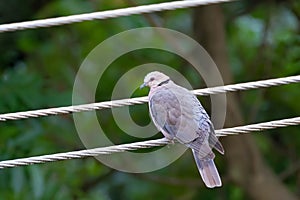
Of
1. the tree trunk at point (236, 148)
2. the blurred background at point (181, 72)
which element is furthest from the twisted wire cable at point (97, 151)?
the tree trunk at point (236, 148)

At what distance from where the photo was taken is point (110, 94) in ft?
20.2

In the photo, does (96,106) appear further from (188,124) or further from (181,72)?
(181,72)

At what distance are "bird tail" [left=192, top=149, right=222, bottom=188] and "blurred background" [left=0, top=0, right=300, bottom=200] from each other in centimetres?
174

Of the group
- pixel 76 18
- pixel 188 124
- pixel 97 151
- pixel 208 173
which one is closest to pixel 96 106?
pixel 97 151

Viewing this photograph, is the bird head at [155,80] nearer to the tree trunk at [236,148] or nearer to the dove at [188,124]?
the dove at [188,124]

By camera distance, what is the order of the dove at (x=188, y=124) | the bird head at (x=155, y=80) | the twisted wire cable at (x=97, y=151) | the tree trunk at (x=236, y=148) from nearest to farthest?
the twisted wire cable at (x=97, y=151)
the dove at (x=188, y=124)
the bird head at (x=155, y=80)
the tree trunk at (x=236, y=148)

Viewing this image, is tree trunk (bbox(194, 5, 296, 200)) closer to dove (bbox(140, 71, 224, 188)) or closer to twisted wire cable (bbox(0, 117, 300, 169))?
dove (bbox(140, 71, 224, 188))

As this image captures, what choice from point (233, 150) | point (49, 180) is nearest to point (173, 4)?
point (49, 180)

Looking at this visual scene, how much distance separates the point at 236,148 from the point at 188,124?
8.18ft

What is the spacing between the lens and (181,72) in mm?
6301

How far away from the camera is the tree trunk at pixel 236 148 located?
6.20 metres

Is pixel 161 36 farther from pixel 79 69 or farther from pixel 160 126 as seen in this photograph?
pixel 160 126

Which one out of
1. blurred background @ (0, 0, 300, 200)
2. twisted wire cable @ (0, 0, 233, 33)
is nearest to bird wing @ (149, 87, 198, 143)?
twisted wire cable @ (0, 0, 233, 33)

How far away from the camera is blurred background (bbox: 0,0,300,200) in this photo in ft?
19.0
